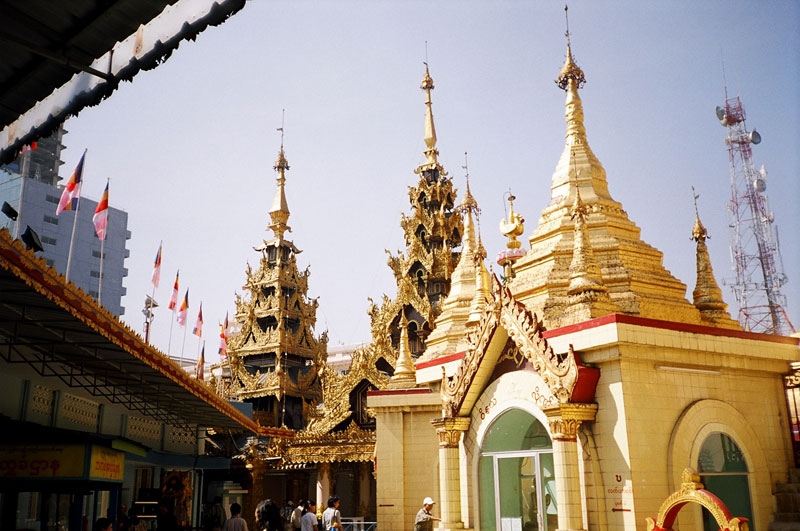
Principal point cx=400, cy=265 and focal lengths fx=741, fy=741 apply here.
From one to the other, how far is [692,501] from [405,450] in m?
9.67

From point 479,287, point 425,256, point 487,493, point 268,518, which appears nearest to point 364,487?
point 425,256

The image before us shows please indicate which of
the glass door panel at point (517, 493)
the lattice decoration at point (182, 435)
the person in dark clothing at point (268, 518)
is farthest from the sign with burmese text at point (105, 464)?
the lattice decoration at point (182, 435)

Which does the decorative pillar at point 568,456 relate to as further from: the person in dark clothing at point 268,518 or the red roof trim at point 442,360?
the person in dark clothing at point 268,518

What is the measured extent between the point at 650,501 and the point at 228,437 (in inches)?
1204

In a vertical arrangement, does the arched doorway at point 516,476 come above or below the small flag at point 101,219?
below

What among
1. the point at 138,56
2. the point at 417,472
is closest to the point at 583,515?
the point at 417,472

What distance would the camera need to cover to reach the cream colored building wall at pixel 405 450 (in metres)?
18.9

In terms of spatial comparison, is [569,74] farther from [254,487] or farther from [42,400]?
[254,487]

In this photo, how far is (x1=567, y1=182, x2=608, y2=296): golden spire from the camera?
48.6 feet

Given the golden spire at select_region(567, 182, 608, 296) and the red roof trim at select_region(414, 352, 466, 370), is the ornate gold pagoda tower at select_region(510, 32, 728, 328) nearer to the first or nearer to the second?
the golden spire at select_region(567, 182, 608, 296)

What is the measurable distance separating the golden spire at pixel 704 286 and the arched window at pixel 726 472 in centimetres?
544

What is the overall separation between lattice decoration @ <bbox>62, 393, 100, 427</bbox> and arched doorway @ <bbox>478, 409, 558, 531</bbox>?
10.8 m

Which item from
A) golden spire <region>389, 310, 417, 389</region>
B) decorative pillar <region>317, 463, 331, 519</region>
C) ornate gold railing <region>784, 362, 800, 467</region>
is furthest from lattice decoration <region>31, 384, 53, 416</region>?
decorative pillar <region>317, 463, 331, 519</region>

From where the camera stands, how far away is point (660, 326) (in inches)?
506
